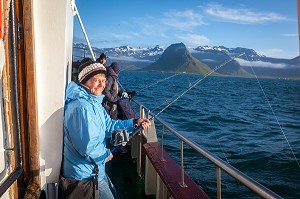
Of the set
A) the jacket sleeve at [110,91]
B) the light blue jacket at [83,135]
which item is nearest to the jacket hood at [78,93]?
the light blue jacket at [83,135]

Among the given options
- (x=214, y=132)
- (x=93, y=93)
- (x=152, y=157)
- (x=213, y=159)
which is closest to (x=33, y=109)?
(x=93, y=93)

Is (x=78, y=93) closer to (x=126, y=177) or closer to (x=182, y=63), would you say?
(x=126, y=177)

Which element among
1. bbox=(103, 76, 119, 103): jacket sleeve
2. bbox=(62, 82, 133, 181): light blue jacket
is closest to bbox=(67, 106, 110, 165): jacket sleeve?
bbox=(62, 82, 133, 181): light blue jacket

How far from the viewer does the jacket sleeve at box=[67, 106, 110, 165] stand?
2185mm

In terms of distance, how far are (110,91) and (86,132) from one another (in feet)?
13.2

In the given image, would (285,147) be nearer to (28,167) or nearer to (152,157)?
(152,157)

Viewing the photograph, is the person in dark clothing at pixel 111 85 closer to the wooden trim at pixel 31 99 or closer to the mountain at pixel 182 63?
the mountain at pixel 182 63

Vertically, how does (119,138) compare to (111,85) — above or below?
below

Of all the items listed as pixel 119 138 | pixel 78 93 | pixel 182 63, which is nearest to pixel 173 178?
pixel 119 138

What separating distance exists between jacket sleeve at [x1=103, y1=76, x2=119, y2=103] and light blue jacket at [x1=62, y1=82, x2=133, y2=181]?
3412 millimetres

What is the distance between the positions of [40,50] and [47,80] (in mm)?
296

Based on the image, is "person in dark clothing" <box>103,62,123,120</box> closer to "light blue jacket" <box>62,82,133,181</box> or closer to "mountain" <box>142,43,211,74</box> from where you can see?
"mountain" <box>142,43,211,74</box>

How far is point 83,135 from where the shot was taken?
2.18 m

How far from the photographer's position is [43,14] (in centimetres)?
243
